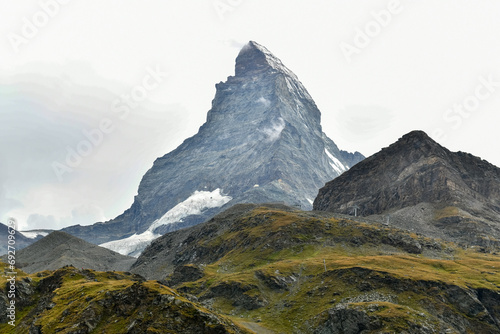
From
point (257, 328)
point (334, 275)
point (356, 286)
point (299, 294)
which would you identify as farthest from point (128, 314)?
point (334, 275)

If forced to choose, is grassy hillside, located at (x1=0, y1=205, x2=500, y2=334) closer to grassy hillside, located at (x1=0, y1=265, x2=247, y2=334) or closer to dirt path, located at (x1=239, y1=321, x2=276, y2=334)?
grassy hillside, located at (x1=0, y1=265, x2=247, y2=334)

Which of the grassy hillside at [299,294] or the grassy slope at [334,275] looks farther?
the grassy slope at [334,275]

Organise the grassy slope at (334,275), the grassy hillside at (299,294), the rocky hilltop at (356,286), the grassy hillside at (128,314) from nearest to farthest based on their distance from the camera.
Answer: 1. the grassy hillside at (128,314)
2. the grassy hillside at (299,294)
3. the rocky hilltop at (356,286)
4. the grassy slope at (334,275)

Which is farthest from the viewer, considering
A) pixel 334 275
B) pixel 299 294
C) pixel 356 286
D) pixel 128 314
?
pixel 334 275

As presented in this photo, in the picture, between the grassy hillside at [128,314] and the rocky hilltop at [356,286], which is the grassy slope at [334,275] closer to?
the rocky hilltop at [356,286]

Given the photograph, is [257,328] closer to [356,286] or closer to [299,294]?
[299,294]

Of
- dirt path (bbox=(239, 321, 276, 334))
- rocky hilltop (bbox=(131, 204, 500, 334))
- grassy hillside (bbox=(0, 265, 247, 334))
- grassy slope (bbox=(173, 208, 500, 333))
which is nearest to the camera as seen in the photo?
grassy hillside (bbox=(0, 265, 247, 334))

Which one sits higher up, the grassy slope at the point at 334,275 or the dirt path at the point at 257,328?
the grassy slope at the point at 334,275

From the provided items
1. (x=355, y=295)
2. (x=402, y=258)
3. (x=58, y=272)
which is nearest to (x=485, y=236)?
(x=402, y=258)

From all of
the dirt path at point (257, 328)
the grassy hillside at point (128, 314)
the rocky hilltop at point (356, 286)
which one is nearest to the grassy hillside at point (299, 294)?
the grassy hillside at point (128, 314)

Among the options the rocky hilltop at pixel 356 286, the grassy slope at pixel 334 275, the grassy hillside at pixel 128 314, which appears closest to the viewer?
the grassy hillside at pixel 128 314

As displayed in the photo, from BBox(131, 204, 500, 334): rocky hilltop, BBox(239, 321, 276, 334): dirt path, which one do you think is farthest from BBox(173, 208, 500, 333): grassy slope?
BBox(239, 321, 276, 334): dirt path

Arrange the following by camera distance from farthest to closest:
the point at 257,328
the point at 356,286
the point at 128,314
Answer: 1. the point at 356,286
2. the point at 257,328
3. the point at 128,314

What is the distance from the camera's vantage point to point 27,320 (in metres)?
83.7
